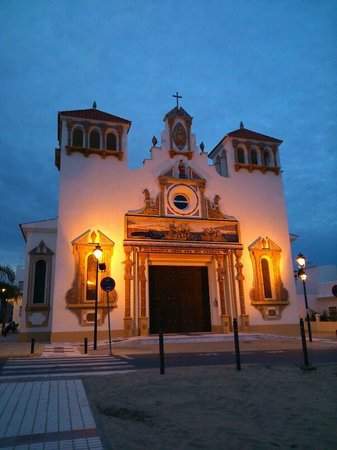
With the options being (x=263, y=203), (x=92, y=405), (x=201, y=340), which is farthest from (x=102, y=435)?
(x=263, y=203)

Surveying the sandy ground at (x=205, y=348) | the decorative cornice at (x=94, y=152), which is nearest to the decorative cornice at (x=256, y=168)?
the decorative cornice at (x=94, y=152)

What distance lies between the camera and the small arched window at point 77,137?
2295 cm

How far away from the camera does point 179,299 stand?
2302cm

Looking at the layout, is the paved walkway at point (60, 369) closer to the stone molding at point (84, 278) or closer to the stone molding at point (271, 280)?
the stone molding at point (84, 278)

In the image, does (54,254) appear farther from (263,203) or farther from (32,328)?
(263,203)

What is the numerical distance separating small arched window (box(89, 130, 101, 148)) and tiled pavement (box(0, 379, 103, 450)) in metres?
18.4

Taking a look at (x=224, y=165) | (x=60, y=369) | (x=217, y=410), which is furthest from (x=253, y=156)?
(x=217, y=410)

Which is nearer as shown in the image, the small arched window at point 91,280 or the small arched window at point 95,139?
the small arched window at point 91,280

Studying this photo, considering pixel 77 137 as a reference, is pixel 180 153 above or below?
below

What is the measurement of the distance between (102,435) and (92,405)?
1443 mm

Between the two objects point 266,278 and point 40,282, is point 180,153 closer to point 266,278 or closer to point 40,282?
point 266,278

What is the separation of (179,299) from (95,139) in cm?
1180

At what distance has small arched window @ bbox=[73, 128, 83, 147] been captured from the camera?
75.3 feet

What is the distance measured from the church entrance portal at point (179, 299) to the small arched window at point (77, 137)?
9.22 metres
